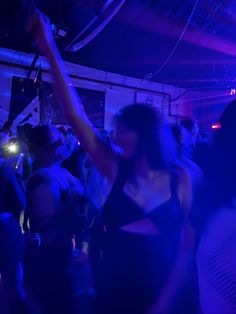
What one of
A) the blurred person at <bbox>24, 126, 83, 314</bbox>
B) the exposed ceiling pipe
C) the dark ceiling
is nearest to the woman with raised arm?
the blurred person at <bbox>24, 126, 83, 314</bbox>

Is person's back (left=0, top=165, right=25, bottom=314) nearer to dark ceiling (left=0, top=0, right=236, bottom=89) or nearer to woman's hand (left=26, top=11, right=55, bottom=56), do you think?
woman's hand (left=26, top=11, right=55, bottom=56)

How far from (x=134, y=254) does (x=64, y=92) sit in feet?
2.30

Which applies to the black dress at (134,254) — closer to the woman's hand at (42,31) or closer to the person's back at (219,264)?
the person's back at (219,264)

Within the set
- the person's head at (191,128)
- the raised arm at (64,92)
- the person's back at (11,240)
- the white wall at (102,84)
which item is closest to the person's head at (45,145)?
the person's back at (11,240)

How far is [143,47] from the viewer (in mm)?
6578

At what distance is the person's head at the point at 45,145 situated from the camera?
6.22 feet

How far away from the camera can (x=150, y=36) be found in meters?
6.05

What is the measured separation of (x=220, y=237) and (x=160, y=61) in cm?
714

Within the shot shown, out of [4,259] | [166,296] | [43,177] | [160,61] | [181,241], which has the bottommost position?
[4,259]

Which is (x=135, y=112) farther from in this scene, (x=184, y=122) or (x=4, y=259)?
(x=184, y=122)

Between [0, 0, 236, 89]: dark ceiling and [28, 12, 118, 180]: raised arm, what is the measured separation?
115 inches

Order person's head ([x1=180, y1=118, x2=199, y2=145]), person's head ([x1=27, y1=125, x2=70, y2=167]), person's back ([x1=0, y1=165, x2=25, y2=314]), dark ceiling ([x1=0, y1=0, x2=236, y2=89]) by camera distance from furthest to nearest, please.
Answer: dark ceiling ([x1=0, y1=0, x2=236, y2=89]) → person's head ([x1=180, y1=118, x2=199, y2=145]) → person's back ([x1=0, y1=165, x2=25, y2=314]) → person's head ([x1=27, y1=125, x2=70, y2=167])

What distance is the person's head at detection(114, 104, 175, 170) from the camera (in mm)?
1236

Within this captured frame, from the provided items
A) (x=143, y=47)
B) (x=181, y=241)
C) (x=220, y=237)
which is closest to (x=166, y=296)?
(x=181, y=241)
